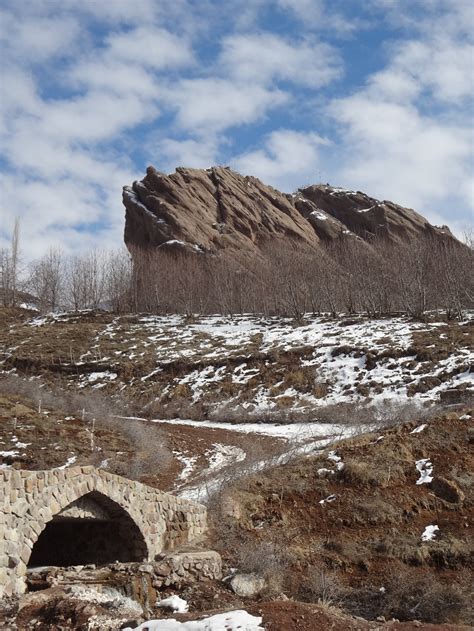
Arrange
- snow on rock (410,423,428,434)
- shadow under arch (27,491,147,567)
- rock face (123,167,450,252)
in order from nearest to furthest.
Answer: shadow under arch (27,491,147,567) < snow on rock (410,423,428,434) < rock face (123,167,450,252)

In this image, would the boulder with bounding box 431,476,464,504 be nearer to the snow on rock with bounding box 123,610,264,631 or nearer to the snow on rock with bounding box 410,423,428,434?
the snow on rock with bounding box 410,423,428,434

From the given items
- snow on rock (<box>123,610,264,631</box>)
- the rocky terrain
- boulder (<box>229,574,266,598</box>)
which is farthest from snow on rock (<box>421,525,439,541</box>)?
snow on rock (<box>123,610,264,631</box>)

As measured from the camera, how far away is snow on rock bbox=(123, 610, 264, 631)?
6117mm

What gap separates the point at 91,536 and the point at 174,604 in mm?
3298

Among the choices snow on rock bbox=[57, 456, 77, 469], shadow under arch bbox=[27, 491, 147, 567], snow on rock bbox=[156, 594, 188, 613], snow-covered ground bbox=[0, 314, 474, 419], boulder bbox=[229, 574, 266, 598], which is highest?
snow-covered ground bbox=[0, 314, 474, 419]

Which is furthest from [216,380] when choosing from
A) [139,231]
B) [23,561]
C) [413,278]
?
[139,231]

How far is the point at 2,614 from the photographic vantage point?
6660 millimetres

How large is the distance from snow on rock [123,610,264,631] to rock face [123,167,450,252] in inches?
2322

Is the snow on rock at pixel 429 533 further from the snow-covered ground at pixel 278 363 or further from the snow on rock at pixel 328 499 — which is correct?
the snow-covered ground at pixel 278 363

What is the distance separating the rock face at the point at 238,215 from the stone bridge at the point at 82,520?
54676 millimetres

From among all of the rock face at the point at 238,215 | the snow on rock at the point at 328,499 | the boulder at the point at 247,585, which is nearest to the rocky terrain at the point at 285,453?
the boulder at the point at 247,585

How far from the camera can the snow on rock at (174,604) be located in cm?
780

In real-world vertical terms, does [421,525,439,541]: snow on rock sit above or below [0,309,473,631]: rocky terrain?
below

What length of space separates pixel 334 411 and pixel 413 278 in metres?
21.3
